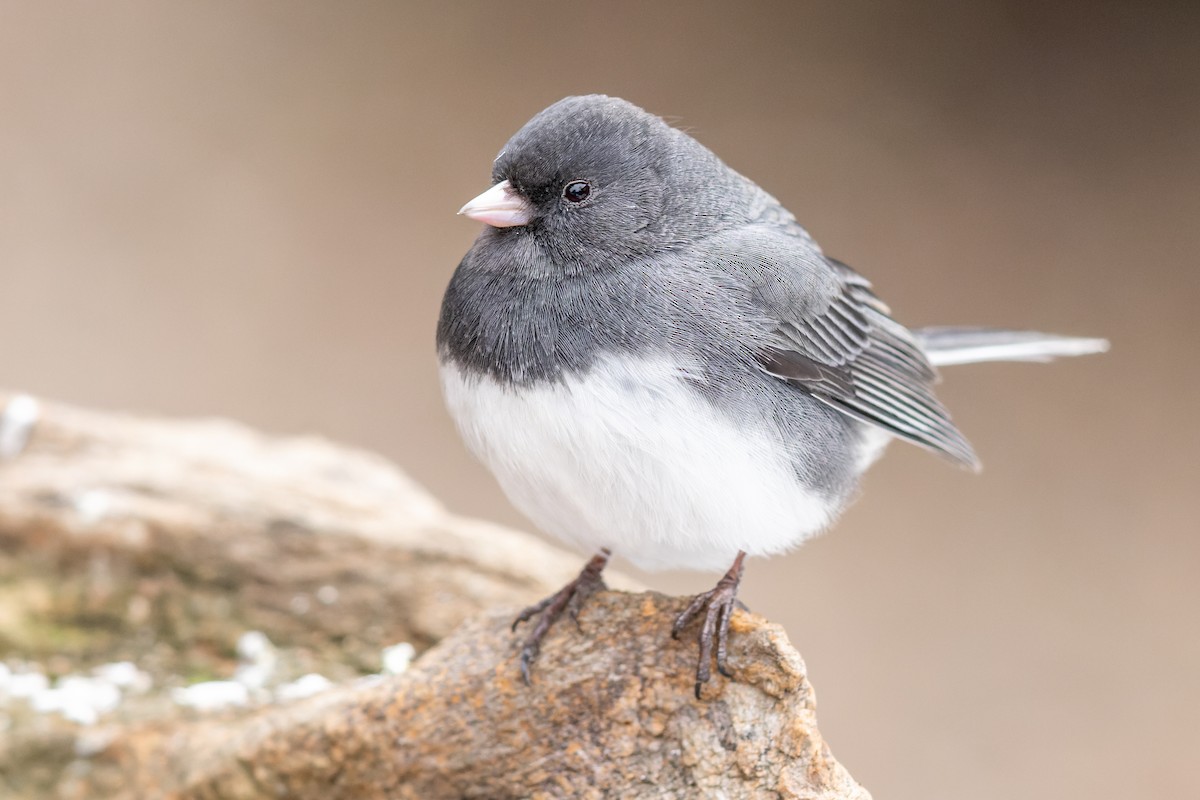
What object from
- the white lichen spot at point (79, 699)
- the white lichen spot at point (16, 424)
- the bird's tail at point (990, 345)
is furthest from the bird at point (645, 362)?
the white lichen spot at point (16, 424)

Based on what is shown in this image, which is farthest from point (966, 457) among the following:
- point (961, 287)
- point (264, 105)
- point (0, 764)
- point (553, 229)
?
point (264, 105)

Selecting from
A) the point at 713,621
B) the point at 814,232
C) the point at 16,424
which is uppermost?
the point at 814,232

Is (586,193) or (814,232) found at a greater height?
(814,232)

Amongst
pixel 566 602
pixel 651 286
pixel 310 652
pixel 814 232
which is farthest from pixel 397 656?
pixel 814 232

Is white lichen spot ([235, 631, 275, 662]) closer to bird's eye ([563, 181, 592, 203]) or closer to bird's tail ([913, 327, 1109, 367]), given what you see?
bird's eye ([563, 181, 592, 203])

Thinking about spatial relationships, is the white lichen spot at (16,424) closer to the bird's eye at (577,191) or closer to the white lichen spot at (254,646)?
the white lichen spot at (254,646)

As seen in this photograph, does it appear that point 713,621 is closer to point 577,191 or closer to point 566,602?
point 566,602

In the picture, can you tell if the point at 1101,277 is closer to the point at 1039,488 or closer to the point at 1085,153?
the point at 1085,153
